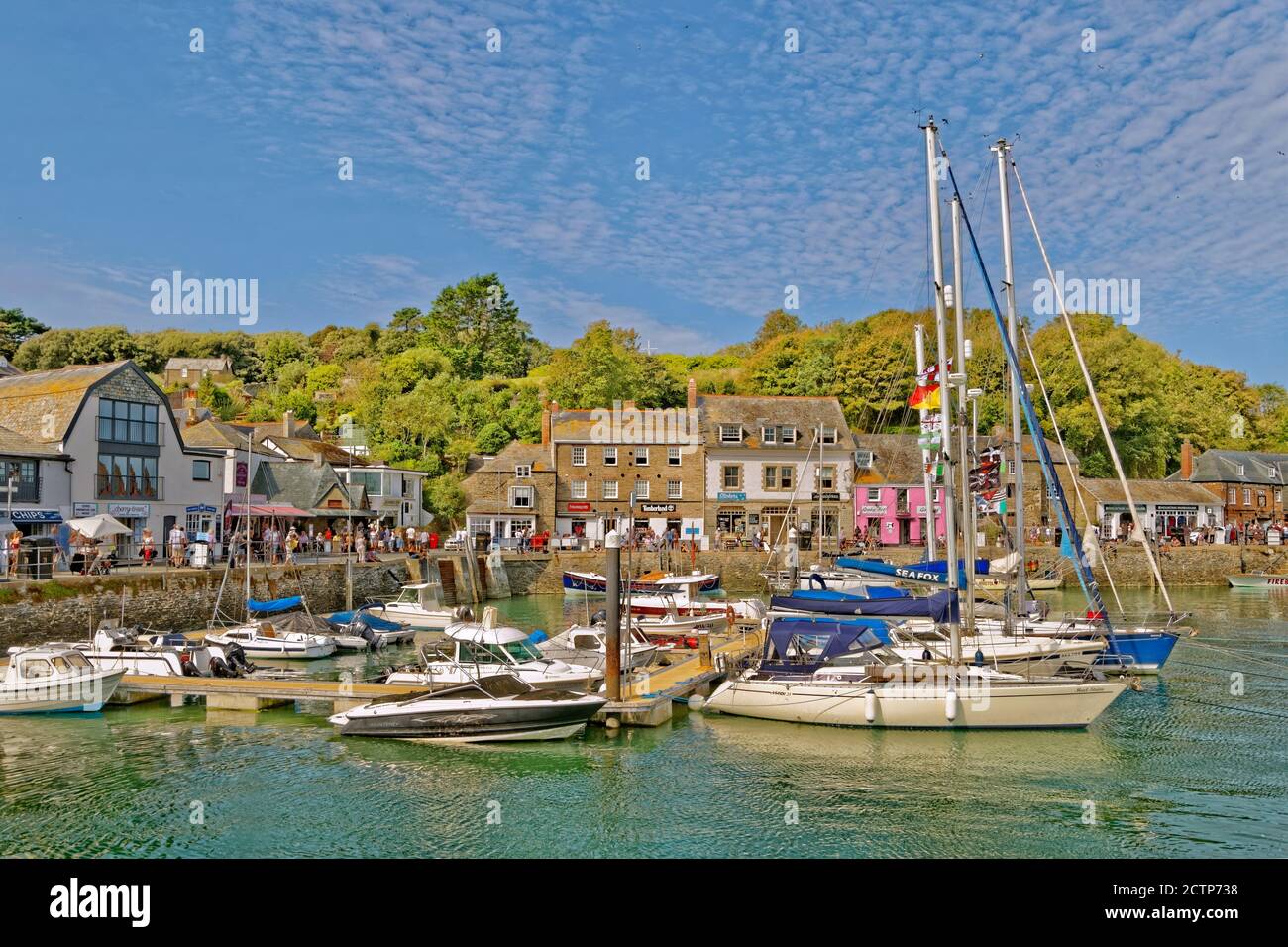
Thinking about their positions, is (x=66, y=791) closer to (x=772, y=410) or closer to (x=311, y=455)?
(x=311, y=455)

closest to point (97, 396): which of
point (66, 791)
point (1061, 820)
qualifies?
A: point (66, 791)

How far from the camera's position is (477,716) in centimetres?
2258

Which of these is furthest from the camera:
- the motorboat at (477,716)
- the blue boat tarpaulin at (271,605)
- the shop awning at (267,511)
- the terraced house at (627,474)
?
the terraced house at (627,474)

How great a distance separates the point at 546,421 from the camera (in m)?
72.9

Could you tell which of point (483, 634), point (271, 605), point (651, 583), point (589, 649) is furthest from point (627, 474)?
point (483, 634)

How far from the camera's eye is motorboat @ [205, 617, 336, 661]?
35094 millimetres

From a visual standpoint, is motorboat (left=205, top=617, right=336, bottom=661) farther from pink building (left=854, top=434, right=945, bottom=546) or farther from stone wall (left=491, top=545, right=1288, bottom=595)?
pink building (left=854, top=434, right=945, bottom=546)

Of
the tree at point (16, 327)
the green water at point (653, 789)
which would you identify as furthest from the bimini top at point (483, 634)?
the tree at point (16, 327)

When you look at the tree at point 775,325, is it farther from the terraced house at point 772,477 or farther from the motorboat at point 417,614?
the motorboat at point 417,614

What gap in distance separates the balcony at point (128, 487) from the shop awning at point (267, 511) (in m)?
4.84

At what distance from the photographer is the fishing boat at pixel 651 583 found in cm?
5022

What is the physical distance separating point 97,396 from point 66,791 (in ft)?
98.5
